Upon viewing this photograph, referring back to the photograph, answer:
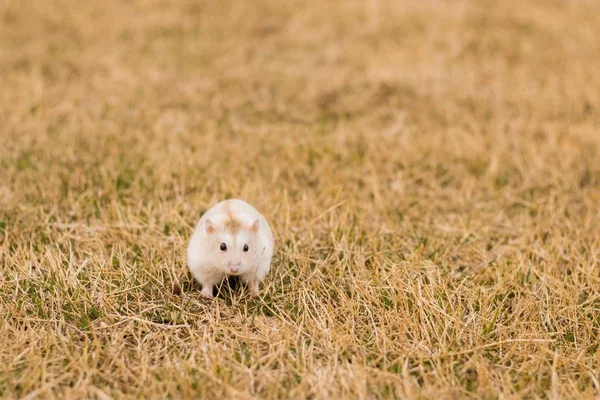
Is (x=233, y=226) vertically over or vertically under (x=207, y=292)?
over

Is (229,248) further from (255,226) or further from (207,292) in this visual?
(207,292)

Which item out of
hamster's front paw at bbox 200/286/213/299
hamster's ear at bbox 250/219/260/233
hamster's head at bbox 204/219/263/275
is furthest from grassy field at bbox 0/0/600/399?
hamster's ear at bbox 250/219/260/233

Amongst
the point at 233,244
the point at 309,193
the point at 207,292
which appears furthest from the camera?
the point at 309,193

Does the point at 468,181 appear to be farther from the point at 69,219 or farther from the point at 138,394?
the point at 138,394

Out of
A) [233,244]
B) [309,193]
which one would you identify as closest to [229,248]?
[233,244]

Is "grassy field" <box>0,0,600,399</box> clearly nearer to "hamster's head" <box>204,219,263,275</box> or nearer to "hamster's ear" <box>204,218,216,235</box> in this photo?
"hamster's head" <box>204,219,263,275</box>

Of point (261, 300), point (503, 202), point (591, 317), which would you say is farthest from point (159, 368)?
point (503, 202)

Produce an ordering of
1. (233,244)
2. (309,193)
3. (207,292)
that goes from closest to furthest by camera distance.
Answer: (233,244) → (207,292) → (309,193)
